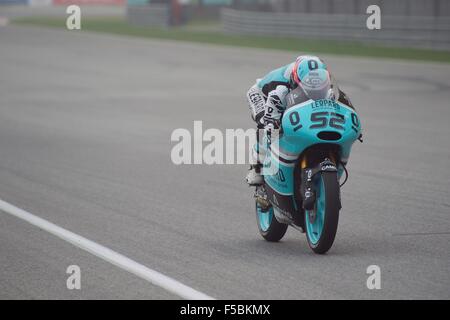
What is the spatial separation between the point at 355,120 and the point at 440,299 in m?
1.83

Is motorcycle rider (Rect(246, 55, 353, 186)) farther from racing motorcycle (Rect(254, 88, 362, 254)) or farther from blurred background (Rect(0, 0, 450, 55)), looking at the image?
blurred background (Rect(0, 0, 450, 55))

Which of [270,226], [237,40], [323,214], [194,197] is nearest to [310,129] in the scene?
[323,214]

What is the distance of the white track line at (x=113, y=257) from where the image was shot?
6.81 m

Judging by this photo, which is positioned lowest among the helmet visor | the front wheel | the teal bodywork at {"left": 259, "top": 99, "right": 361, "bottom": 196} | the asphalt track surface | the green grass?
the green grass

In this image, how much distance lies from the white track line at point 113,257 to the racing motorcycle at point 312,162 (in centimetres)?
123

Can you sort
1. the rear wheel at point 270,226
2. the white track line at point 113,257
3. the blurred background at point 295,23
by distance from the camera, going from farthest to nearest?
Result: the blurred background at point 295,23 < the rear wheel at point 270,226 < the white track line at point 113,257

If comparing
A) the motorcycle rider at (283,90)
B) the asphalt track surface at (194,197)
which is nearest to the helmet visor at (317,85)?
the motorcycle rider at (283,90)

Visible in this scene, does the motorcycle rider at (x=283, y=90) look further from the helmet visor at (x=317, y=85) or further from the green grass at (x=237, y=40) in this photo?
the green grass at (x=237, y=40)

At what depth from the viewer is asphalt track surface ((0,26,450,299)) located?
23.5ft

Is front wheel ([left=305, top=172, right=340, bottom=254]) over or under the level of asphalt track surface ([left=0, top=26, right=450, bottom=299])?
over

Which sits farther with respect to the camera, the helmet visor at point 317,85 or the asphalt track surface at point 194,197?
the helmet visor at point 317,85

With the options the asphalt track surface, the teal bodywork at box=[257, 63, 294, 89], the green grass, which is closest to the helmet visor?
the teal bodywork at box=[257, 63, 294, 89]
